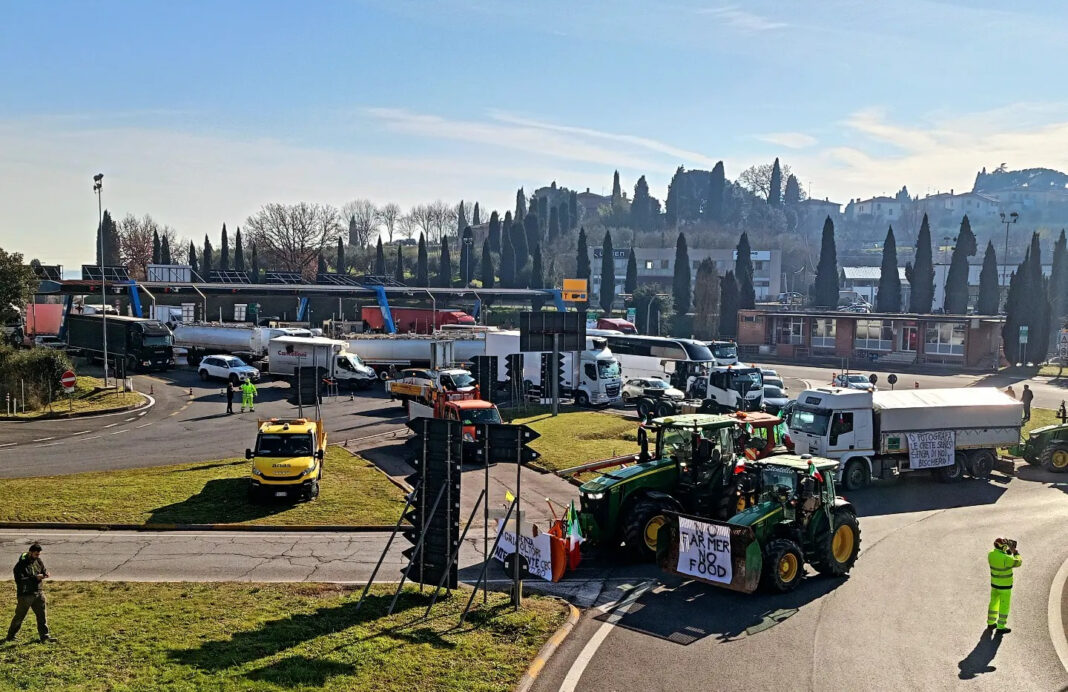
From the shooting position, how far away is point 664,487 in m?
18.0

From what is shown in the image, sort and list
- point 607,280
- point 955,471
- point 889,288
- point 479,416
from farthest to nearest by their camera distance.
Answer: point 607,280 → point 889,288 → point 479,416 → point 955,471

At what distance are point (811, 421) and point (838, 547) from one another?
Result: 31.9 ft

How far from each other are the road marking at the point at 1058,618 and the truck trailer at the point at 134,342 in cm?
4992

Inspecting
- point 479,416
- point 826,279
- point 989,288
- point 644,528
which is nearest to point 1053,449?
point 644,528

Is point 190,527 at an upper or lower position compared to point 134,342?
lower

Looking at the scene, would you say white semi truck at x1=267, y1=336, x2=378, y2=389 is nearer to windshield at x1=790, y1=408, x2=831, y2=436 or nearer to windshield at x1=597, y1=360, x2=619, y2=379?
windshield at x1=597, y1=360, x2=619, y2=379

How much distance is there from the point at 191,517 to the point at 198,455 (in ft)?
26.4

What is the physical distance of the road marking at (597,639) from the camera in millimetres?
11648

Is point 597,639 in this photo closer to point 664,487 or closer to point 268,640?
point 268,640

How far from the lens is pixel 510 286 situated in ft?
438

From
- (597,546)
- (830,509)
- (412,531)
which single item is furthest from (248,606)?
(830,509)

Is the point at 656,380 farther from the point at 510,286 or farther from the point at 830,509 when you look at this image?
the point at 510,286

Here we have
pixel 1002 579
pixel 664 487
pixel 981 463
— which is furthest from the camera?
pixel 981 463

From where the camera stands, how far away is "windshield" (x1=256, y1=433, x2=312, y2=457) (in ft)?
73.2
